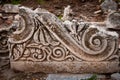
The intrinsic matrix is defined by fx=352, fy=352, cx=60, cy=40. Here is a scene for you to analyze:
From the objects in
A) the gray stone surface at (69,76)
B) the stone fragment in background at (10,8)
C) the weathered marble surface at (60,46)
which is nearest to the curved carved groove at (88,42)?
the weathered marble surface at (60,46)

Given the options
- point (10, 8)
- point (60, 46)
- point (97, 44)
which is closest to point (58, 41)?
point (60, 46)

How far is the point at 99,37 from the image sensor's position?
156 inches

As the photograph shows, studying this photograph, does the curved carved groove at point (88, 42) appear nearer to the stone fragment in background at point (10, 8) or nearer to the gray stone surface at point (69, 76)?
the gray stone surface at point (69, 76)

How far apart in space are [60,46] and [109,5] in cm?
348

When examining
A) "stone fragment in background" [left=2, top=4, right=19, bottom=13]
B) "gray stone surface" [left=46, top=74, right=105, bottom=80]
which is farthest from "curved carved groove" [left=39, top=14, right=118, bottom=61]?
"stone fragment in background" [left=2, top=4, right=19, bottom=13]

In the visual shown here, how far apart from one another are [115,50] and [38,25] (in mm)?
922

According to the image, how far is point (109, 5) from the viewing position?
7281 mm

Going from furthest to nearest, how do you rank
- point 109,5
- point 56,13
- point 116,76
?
point 56,13 < point 109,5 < point 116,76

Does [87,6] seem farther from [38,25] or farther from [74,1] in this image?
[38,25]

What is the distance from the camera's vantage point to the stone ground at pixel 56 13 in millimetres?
4062

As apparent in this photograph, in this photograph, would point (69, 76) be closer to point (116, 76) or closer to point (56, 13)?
point (116, 76)

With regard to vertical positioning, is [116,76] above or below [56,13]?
below

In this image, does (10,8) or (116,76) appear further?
(10,8)

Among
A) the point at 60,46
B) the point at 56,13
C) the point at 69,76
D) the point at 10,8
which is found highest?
the point at 10,8
